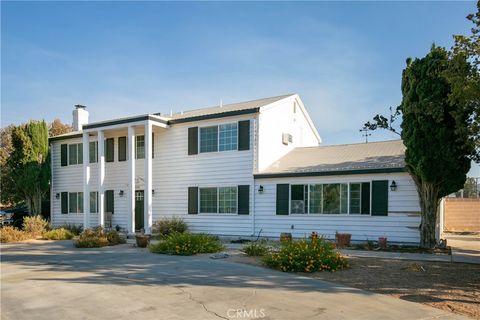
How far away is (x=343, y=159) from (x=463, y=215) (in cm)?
1205

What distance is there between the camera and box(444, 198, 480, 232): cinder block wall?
79.0 feet

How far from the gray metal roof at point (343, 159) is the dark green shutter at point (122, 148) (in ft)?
25.9

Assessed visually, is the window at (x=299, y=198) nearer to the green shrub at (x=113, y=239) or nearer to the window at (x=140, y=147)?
the green shrub at (x=113, y=239)

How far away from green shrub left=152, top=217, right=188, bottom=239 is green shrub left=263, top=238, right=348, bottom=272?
27.9 feet

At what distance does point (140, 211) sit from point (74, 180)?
16.9 ft

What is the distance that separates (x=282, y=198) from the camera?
54.3 feet

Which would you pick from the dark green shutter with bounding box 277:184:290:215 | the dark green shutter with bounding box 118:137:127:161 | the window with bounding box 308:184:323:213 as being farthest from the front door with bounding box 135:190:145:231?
the window with bounding box 308:184:323:213

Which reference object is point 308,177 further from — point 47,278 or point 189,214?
point 47,278

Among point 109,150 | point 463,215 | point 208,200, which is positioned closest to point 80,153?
point 109,150

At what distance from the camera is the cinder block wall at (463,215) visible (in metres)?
24.1

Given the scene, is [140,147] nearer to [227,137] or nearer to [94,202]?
[94,202]

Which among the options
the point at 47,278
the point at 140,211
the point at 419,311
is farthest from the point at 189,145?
the point at 419,311

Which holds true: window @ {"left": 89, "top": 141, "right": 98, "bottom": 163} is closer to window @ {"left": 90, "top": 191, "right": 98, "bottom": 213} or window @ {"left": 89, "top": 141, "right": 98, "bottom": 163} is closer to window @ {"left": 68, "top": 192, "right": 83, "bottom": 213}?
window @ {"left": 90, "top": 191, "right": 98, "bottom": 213}

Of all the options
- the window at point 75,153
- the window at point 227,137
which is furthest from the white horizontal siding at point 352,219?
the window at point 75,153
